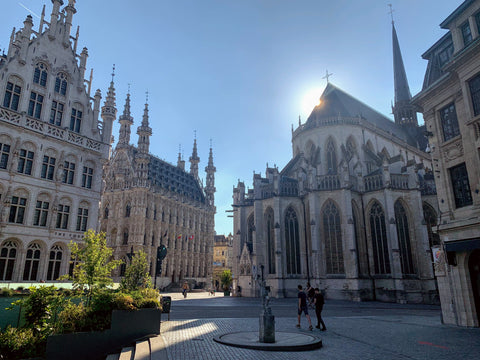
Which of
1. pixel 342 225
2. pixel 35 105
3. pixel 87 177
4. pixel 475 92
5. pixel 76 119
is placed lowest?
pixel 342 225

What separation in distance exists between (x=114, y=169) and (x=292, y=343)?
55.6 meters

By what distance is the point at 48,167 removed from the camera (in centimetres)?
2455

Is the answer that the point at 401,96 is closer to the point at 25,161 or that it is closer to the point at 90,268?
the point at 25,161

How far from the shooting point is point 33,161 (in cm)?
2367

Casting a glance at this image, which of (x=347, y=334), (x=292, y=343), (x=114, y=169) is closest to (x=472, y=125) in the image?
(x=347, y=334)

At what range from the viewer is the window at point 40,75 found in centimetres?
2486

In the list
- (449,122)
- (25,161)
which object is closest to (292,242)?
(449,122)

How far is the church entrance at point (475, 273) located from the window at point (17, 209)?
86.5 ft

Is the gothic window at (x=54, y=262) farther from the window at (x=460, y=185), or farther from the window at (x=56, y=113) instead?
the window at (x=460, y=185)

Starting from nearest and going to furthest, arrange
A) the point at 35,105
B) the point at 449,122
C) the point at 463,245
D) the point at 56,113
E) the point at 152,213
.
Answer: the point at 463,245, the point at 449,122, the point at 35,105, the point at 56,113, the point at 152,213

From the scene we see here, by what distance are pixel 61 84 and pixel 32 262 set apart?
13796 mm

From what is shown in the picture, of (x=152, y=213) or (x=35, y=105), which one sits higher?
(x=35, y=105)

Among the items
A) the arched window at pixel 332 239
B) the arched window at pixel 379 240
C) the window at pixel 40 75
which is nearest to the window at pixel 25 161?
the window at pixel 40 75

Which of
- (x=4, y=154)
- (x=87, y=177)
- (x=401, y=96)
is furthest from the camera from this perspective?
(x=401, y=96)
